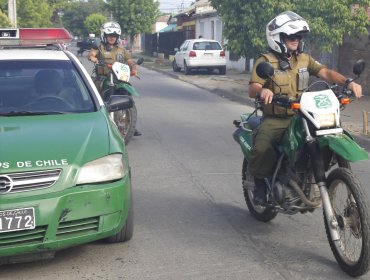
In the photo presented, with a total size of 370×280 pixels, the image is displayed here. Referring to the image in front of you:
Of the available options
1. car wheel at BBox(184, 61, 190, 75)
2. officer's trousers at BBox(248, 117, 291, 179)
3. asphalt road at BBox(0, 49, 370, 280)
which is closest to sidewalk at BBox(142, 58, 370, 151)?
car wheel at BBox(184, 61, 190, 75)

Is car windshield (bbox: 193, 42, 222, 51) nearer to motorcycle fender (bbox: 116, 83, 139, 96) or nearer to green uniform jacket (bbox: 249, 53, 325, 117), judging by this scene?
motorcycle fender (bbox: 116, 83, 139, 96)

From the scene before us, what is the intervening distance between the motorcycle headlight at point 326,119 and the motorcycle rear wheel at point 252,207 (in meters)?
1.23

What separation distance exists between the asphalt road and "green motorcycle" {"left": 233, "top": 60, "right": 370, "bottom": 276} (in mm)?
296

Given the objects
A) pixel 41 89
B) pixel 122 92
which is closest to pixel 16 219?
pixel 41 89

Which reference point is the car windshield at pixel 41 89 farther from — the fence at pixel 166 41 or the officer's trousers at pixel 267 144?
the fence at pixel 166 41

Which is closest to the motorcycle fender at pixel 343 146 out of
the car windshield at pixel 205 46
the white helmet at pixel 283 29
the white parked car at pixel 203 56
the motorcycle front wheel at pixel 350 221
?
the motorcycle front wheel at pixel 350 221

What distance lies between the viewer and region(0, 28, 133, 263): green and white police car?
4051mm

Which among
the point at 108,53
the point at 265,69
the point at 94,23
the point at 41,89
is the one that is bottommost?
the point at 41,89

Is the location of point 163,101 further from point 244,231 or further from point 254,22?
point 244,231

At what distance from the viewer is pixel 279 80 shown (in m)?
4.96

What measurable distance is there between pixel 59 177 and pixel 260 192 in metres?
1.86

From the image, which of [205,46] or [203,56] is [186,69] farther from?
[205,46]

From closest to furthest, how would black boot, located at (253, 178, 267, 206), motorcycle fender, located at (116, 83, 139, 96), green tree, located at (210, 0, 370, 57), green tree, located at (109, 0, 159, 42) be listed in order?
black boot, located at (253, 178, 267, 206) < motorcycle fender, located at (116, 83, 139, 96) < green tree, located at (210, 0, 370, 57) < green tree, located at (109, 0, 159, 42)

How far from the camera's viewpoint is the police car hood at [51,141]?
13.8 feet
